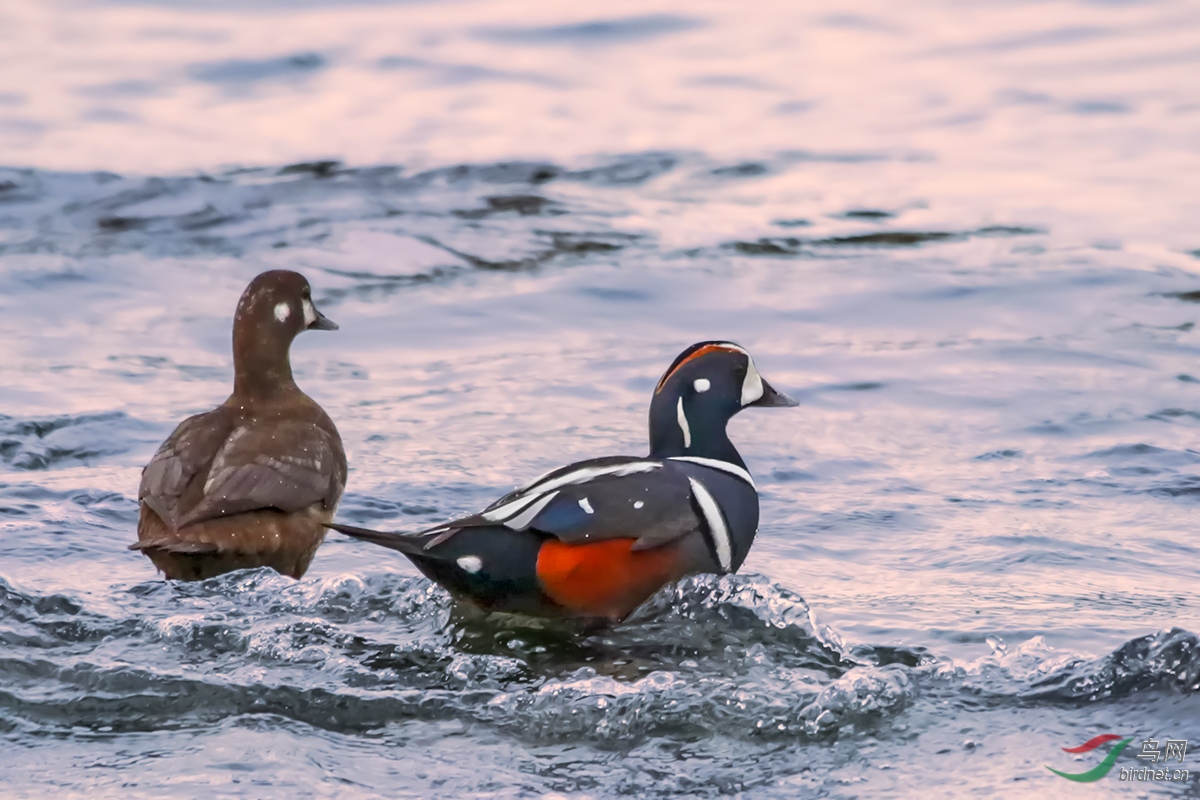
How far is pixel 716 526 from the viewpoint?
554 cm

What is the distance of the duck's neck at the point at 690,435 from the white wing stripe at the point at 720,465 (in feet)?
0.09

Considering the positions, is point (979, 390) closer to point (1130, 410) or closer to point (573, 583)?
point (1130, 410)

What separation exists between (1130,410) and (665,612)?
3.67m

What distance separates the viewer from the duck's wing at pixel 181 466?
5.74m

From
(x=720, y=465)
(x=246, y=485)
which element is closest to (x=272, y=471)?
(x=246, y=485)

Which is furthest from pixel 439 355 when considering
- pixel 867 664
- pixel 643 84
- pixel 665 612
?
pixel 643 84

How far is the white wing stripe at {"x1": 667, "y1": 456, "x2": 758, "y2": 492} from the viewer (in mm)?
5805

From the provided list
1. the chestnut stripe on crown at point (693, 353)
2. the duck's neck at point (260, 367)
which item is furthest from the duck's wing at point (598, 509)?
the duck's neck at point (260, 367)

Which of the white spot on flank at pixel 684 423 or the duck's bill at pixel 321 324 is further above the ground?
the duck's bill at pixel 321 324

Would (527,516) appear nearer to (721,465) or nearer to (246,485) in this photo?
(721,465)

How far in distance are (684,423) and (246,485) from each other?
4.96 ft

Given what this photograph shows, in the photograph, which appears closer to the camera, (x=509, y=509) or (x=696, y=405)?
(x=509, y=509)

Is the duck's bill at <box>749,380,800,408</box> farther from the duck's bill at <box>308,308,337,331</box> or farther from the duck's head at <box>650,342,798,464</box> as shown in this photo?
the duck's bill at <box>308,308,337,331</box>

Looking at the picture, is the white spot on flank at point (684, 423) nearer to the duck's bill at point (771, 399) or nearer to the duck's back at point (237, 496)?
the duck's bill at point (771, 399)
